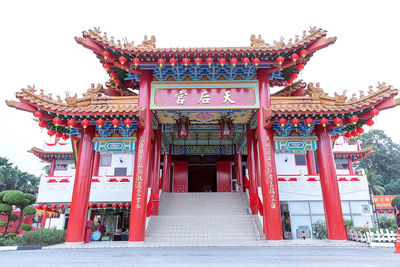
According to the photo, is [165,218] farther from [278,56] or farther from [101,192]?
[278,56]

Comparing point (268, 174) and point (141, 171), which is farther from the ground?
point (141, 171)

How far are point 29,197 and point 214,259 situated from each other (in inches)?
525

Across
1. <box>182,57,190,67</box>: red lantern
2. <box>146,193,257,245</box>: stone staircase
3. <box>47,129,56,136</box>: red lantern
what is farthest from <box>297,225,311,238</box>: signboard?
<box>47,129,56,136</box>: red lantern

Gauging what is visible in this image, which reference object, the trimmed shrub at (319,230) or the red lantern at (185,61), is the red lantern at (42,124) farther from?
the trimmed shrub at (319,230)

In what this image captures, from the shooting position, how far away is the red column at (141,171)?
28.8ft

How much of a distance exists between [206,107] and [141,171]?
3.56m

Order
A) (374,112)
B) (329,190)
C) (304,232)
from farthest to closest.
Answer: (304,232), (329,190), (374,112)

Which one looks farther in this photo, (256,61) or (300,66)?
(300,66)

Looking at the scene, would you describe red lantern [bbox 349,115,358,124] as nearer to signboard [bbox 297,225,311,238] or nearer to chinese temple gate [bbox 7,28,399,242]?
chinese temple gate [bbox 7,28,399,242]

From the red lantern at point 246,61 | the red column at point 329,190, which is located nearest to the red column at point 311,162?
the red column at point 329,190

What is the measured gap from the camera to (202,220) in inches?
437

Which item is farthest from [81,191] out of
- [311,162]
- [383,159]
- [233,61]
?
[383,159]

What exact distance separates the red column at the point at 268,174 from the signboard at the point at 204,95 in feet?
1.19

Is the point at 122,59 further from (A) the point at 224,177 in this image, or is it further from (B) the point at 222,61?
(A) the point at 224,177
